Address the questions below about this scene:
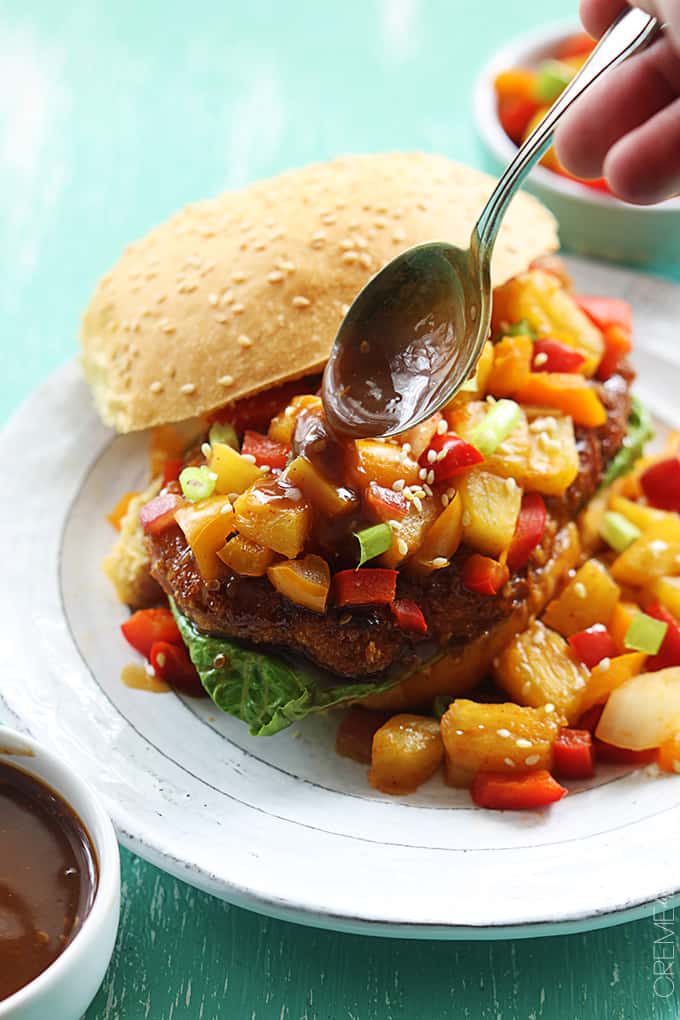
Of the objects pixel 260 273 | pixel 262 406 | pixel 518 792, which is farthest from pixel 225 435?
pixel 518 792

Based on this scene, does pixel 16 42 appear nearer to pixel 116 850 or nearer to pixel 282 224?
pixel 282 224

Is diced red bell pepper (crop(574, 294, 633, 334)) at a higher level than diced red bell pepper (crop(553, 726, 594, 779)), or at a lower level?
higher

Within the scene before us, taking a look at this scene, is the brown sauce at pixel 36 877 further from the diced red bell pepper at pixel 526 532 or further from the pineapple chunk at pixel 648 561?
the pineapple chunk at pixel 648 561

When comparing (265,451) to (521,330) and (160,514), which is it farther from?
(521,330)

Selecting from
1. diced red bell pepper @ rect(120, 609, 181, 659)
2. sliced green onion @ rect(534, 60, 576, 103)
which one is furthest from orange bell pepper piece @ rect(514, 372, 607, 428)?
sliced green onion @ rect(534, 60, 576, 103)

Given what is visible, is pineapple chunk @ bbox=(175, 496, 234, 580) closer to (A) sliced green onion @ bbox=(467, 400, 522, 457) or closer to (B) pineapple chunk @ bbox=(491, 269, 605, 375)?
(A) sliced green onion @ bbox=(467, 400, 522, 457)

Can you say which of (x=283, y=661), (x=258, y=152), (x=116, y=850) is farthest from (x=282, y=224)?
(x=258, y=152)

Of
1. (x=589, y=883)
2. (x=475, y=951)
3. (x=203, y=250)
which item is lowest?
(x=475, y=951)
